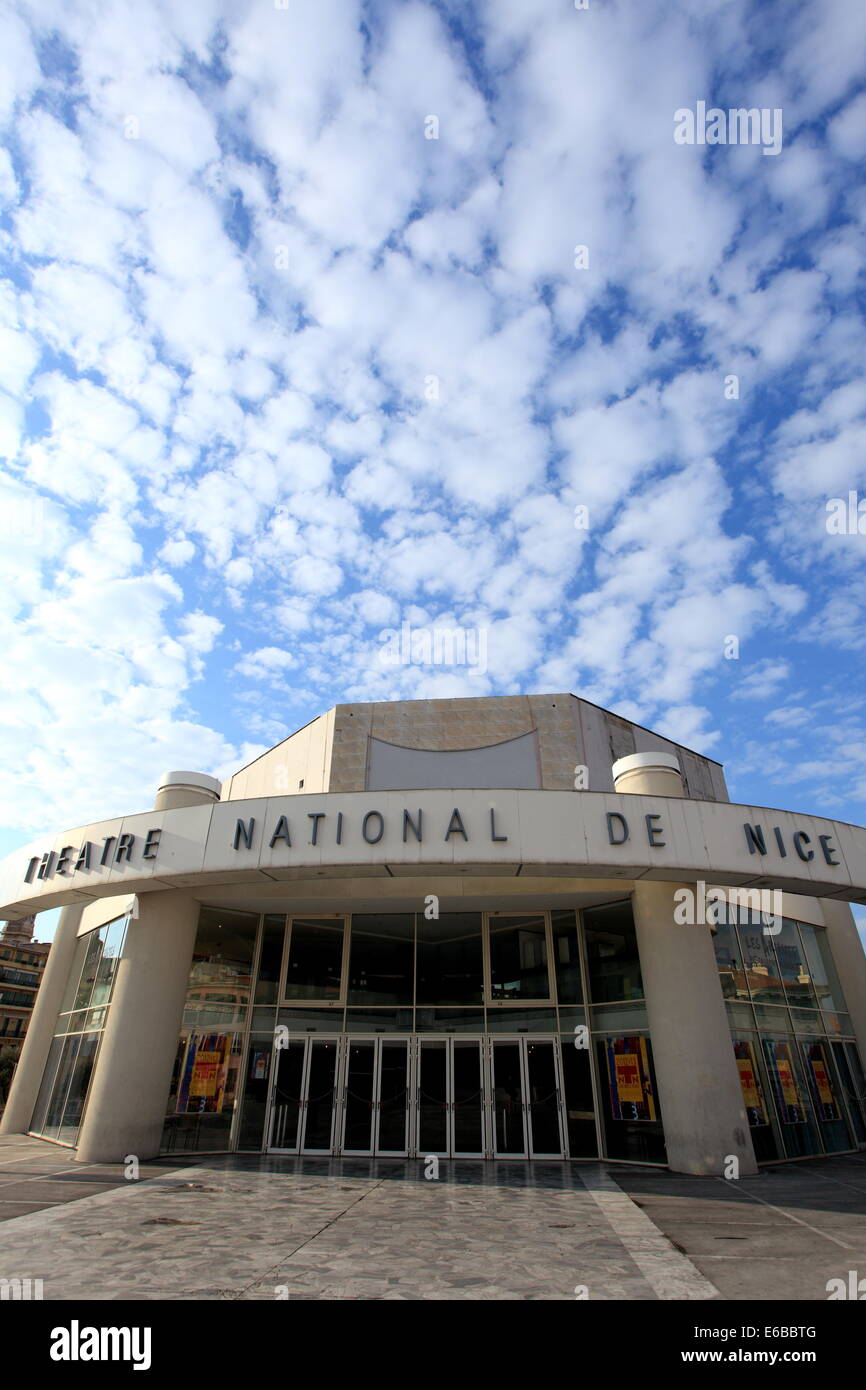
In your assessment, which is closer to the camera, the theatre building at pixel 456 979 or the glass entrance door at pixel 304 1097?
the theatre building at pixel 456 979

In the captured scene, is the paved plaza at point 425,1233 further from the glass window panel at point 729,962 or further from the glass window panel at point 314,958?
the glass window panel at point 314,958

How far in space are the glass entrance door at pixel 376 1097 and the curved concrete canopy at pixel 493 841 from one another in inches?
199

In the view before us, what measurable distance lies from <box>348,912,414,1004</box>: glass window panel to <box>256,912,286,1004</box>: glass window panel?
1.66 m

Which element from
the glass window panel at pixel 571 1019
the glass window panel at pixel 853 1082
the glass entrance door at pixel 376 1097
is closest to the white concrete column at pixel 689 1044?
the glass window panel at pixel 571 1019

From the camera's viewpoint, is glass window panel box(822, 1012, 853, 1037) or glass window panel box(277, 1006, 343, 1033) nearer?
glass window panel box(277, 1006, 343, 1033)

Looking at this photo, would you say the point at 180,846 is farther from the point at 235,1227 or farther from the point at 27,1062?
the point at 27,1062

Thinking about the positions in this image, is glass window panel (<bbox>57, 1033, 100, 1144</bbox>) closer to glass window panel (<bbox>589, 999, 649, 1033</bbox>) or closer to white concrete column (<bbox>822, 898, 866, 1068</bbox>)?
glass window panel (<bbox>589, 999, 649, 1033</bbox>)

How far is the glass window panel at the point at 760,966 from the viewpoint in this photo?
15.6m

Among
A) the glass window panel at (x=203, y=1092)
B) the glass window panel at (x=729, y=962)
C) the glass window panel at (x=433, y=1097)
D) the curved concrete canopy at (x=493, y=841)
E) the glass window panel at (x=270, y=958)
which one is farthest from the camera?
the glass window panel at (x=270, y=958)

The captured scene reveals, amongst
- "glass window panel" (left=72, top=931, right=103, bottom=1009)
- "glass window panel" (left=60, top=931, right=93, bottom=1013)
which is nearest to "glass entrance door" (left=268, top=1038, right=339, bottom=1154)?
"glass window panel" (left=72, top=931, right=103, bottom=1009)

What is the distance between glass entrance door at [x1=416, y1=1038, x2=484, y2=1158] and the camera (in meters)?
14.0

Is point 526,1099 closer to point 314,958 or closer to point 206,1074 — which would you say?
point 314,958
